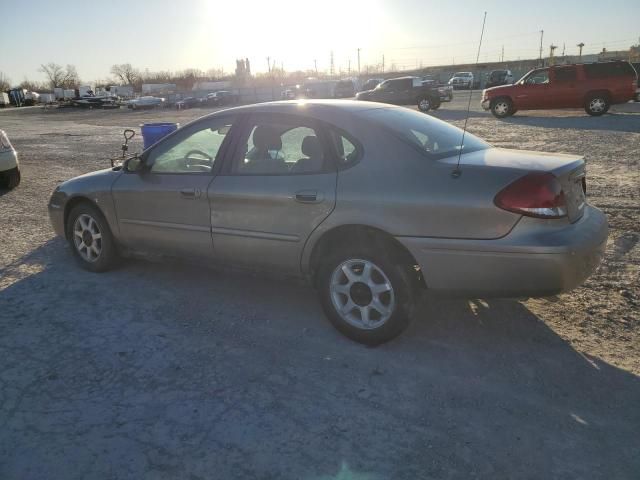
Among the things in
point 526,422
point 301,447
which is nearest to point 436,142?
point 526,422

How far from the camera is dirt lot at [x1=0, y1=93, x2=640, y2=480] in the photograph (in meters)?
2.37

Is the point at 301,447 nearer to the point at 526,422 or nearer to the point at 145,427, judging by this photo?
the point at 145,427

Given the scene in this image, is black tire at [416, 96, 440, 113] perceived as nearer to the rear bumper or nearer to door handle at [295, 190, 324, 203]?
door handle at [295, 190, 324, 203]

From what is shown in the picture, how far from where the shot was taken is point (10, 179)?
30.1ft

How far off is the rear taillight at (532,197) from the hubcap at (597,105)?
1827 centimetres

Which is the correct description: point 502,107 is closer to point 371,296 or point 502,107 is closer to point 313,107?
point 313,107

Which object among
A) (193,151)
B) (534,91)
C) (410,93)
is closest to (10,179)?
(193,151)

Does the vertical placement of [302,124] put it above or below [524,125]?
above

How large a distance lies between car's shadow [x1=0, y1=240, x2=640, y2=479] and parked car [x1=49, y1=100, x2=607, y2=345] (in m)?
0.44

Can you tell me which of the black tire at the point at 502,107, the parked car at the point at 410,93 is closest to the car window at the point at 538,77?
the black tire at the point at 502,107

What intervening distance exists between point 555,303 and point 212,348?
2606 millimetres

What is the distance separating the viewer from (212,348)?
343cm

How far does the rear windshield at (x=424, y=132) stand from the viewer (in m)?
3.37

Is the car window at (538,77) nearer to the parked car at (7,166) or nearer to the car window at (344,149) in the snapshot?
the parked car at (7,166)
